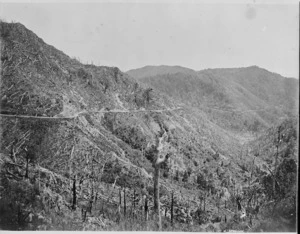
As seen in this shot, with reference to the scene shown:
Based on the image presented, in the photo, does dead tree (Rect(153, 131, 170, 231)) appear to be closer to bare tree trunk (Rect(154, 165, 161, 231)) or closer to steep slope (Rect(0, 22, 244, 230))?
bare tree trunk (Rect(154, 165, 161, 231))

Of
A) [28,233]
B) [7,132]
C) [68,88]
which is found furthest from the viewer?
[68,88]

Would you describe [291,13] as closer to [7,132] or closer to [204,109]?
[204,109]

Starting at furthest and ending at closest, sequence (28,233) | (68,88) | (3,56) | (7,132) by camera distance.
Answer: (68,88) < (3,56) < (7,132) < (28,233)

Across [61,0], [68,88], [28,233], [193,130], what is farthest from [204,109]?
[28,233]

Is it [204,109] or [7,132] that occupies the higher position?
[204,109]

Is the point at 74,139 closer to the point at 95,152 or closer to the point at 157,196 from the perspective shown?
the point at 95,152

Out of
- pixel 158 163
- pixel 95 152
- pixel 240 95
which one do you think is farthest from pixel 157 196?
pixel 240 95

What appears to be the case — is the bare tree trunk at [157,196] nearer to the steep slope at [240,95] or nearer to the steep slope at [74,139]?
the steep slope at [74,139]
